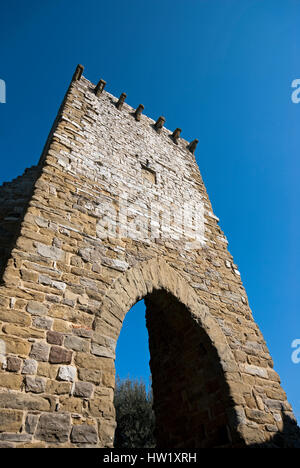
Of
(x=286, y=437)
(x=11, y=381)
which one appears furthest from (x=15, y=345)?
(x=286, y=437)

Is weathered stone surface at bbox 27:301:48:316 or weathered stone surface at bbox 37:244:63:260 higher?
weathered stone surface at bbox 37:244:63:260

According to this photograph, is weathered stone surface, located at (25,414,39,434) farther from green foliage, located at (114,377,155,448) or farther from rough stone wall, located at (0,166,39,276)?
green foliage, located at (114,377,155,448)

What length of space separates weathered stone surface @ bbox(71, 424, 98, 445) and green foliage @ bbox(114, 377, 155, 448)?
1025cm

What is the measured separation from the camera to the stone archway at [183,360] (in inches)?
137

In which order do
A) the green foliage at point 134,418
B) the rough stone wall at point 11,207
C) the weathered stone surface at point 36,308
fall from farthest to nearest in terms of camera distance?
the green foliage at point 134,418 < the rough stone wall at point 11,207 < the weathered stone surface at point 36,308

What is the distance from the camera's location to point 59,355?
8.88 feet

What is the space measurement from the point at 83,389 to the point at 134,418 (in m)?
10.8

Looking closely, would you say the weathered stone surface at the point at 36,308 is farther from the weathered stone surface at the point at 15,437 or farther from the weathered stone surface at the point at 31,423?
the weathered stone surface at the point at 15,437

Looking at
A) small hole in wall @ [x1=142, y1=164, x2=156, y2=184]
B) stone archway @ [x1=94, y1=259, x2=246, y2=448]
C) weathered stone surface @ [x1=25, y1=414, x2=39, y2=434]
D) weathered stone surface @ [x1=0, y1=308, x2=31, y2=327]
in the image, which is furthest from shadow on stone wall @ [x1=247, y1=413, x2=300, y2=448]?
small hole in wall @ [x1=142, y1=164, x2=156, y2=184]

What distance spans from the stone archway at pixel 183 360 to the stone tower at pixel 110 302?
16mm

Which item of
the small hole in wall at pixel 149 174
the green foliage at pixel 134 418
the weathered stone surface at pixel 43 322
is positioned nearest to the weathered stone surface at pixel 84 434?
the weathered stone surface at pixel 43 322

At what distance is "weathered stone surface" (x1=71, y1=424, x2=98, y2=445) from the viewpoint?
7.89 ft

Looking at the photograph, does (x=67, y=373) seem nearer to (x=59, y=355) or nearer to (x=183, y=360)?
(x=59, y=355)
